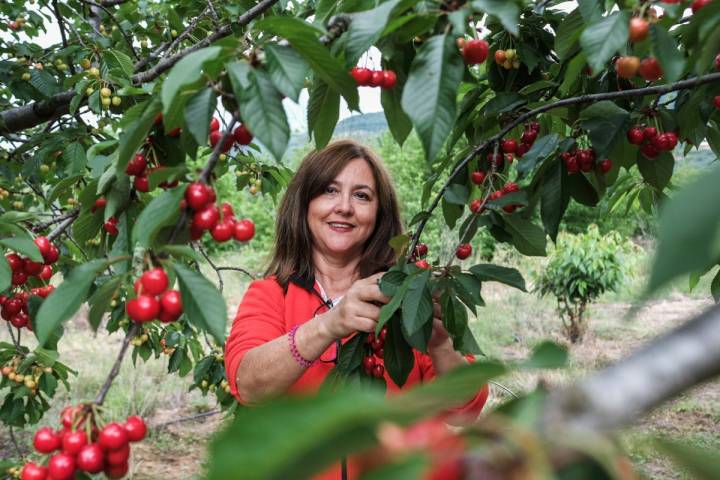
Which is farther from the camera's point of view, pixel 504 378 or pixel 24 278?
pixel 504 378

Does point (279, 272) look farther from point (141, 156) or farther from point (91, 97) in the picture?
point (141, 156)

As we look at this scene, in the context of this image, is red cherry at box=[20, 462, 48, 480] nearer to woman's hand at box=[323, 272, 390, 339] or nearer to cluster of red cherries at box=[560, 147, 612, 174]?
woman's hand at box=[323, 272, 390, 339]

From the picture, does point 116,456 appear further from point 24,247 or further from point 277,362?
point 277,362

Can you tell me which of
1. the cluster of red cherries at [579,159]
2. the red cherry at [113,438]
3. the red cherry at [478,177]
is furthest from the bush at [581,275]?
the red cherry at [113,438]

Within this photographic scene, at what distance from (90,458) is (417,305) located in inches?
26.7

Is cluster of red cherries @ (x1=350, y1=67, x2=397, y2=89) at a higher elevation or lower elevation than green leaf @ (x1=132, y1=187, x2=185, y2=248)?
higher

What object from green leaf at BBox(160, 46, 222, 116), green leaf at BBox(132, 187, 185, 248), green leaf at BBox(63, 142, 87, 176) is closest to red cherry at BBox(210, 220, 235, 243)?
green leaf at BBox(132, 187, 185, 248)

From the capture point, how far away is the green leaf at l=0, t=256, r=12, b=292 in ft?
4.20

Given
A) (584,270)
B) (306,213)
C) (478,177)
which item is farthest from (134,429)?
(584,270)

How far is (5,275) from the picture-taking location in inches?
50.8

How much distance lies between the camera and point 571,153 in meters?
1.56

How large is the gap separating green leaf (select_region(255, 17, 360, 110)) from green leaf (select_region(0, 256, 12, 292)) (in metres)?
0.79

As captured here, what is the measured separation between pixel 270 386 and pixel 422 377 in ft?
1.90

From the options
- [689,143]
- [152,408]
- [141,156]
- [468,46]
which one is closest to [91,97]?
[141,156]
